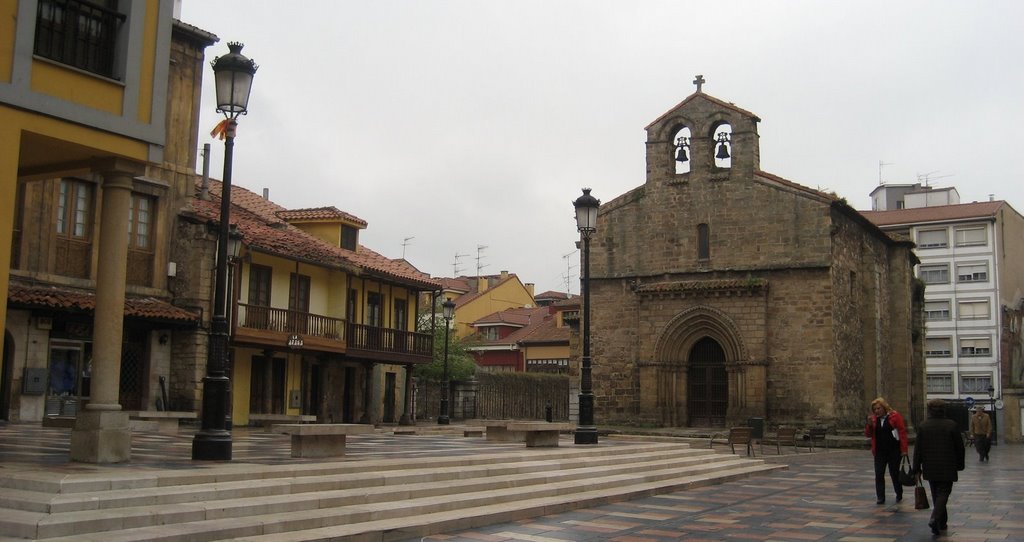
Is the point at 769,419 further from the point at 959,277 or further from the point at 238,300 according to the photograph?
the point at 959,277

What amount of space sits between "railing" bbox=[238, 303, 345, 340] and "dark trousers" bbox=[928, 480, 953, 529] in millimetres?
21239

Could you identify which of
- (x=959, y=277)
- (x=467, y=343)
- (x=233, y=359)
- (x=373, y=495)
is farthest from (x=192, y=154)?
(x=959, y=277)

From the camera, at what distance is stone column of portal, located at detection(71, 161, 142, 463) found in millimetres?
11211

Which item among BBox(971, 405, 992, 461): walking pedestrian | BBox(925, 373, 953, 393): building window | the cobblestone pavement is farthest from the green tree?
the cobblestone pavement

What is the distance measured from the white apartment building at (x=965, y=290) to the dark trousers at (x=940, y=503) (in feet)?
170

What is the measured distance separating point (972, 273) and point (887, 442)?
52.2 meters

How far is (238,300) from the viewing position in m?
28.7

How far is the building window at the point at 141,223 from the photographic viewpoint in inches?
997

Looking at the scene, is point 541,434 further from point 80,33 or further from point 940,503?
point 80,33

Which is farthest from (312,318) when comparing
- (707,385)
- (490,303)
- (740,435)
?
(490,303)

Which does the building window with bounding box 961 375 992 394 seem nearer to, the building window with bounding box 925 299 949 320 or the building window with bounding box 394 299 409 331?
the building window with bounding box 925 299 949 320

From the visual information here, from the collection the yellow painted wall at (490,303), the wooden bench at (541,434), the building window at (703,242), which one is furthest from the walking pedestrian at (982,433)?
the yellow painted wall at (490,303)

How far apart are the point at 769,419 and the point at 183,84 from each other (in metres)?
20.1

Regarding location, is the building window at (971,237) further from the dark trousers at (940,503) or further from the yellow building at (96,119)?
the yellow building at (96,119)
